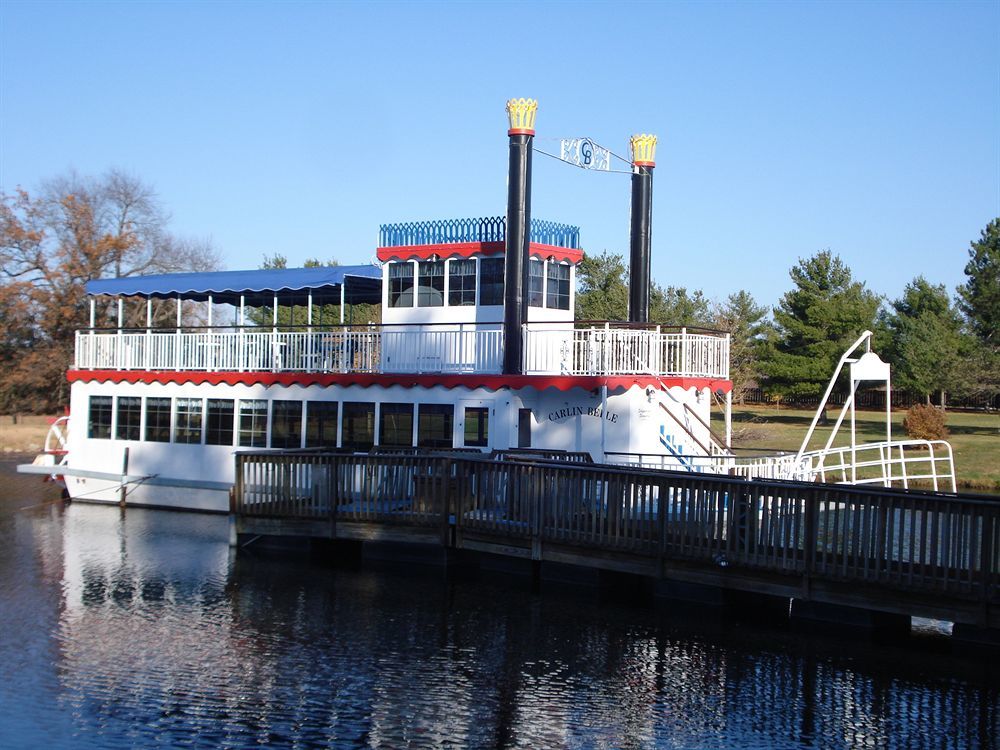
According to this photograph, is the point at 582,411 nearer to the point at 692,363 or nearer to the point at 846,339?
the point at 692,363

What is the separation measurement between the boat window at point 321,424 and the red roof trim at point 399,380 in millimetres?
499

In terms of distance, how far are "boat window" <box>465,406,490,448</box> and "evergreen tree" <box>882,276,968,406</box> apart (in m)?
35.6

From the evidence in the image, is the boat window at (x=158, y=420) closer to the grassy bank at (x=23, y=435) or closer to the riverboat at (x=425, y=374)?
the riverboat at (x=425, y=374)

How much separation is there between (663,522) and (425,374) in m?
8.23

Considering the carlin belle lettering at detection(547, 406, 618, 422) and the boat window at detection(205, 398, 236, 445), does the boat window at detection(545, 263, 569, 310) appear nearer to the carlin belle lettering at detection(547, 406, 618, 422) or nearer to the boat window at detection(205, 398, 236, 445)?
the carlin belle lettering at detection(547, 406, 618, 422)

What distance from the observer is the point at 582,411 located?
19781 millimetres

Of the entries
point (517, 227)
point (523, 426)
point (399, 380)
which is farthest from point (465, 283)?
point (523, 426)

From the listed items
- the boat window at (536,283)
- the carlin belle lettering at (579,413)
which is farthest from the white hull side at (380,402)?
the boat window at (536,283)

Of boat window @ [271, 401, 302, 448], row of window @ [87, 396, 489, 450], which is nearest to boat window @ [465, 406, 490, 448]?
row of window @ [87, 396, 489, 450]

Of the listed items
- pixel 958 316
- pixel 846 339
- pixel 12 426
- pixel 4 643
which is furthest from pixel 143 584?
pixel 958 316

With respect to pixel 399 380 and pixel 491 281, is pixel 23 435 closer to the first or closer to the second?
pixel 399 380

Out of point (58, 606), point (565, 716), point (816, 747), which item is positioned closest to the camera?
point (816, 747)

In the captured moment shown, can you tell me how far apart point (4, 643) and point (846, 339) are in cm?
5078

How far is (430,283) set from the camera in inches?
902
